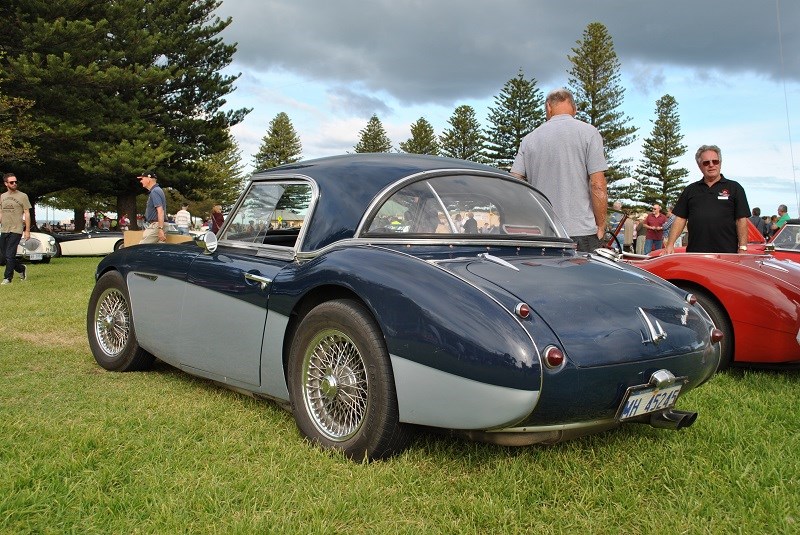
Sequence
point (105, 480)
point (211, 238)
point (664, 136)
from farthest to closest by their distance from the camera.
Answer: point (664, 136) → point (211, 238) → point (105, 480)

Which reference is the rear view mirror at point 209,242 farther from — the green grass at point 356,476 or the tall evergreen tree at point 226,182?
the tall evergreen tree at point 226,182

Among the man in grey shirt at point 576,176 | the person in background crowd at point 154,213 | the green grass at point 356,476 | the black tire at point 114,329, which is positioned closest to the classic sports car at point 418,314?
the green grass at point 356,476

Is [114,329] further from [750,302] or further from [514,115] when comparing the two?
[514,115]

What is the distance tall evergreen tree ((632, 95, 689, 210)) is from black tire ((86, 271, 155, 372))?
47.7 metres

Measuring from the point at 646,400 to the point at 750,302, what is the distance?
2.16 m

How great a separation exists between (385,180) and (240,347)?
1167 millimetres

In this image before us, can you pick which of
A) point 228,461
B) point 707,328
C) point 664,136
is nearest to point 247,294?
point 228,461

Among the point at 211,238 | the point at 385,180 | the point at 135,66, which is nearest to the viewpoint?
the point at 385,180

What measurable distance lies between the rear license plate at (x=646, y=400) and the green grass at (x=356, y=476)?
257 millimetres

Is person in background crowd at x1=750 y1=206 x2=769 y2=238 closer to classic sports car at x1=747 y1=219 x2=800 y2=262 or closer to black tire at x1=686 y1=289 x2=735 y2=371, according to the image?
classic sports car at x1=747 y1=219 x2=800 y2=262

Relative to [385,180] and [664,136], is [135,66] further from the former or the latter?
[664,136]

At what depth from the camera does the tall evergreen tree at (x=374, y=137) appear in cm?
6286

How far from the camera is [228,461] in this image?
2.90 meters

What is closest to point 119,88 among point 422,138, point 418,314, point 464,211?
point 464,211
